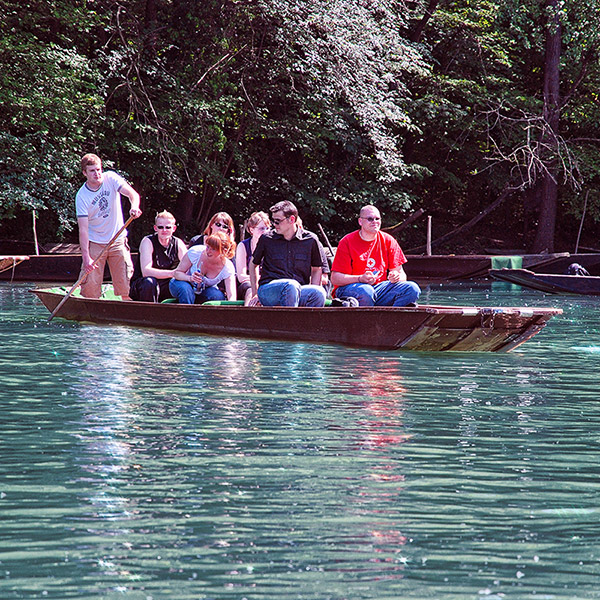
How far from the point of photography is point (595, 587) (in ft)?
9.37

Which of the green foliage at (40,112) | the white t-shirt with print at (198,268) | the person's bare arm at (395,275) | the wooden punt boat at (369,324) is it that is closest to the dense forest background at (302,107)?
the green foliage at (40,112)

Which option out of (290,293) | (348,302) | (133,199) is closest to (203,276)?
(133,199)

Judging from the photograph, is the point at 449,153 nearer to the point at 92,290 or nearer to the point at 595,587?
the point at 92,290

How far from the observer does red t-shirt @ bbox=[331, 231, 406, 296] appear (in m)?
8.48

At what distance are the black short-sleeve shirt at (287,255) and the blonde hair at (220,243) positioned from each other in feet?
1.88

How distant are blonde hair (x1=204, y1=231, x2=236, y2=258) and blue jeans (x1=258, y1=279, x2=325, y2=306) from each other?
59cm

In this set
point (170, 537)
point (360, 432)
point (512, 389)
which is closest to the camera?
point (170, 537)

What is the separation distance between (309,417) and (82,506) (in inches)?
75.0

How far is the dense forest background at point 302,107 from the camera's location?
1917 centimetres

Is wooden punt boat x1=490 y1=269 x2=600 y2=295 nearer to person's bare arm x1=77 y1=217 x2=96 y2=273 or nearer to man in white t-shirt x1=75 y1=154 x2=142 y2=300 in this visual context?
man in white t-shirt x1=75 y1=154 x2=142 y2=300

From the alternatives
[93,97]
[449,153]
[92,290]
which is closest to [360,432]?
[92,290]

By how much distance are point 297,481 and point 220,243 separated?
537 centimetres

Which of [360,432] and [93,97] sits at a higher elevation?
[93,97]

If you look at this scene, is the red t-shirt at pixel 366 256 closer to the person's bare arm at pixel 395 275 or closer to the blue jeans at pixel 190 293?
the person's bare arm at pixel 395 275
